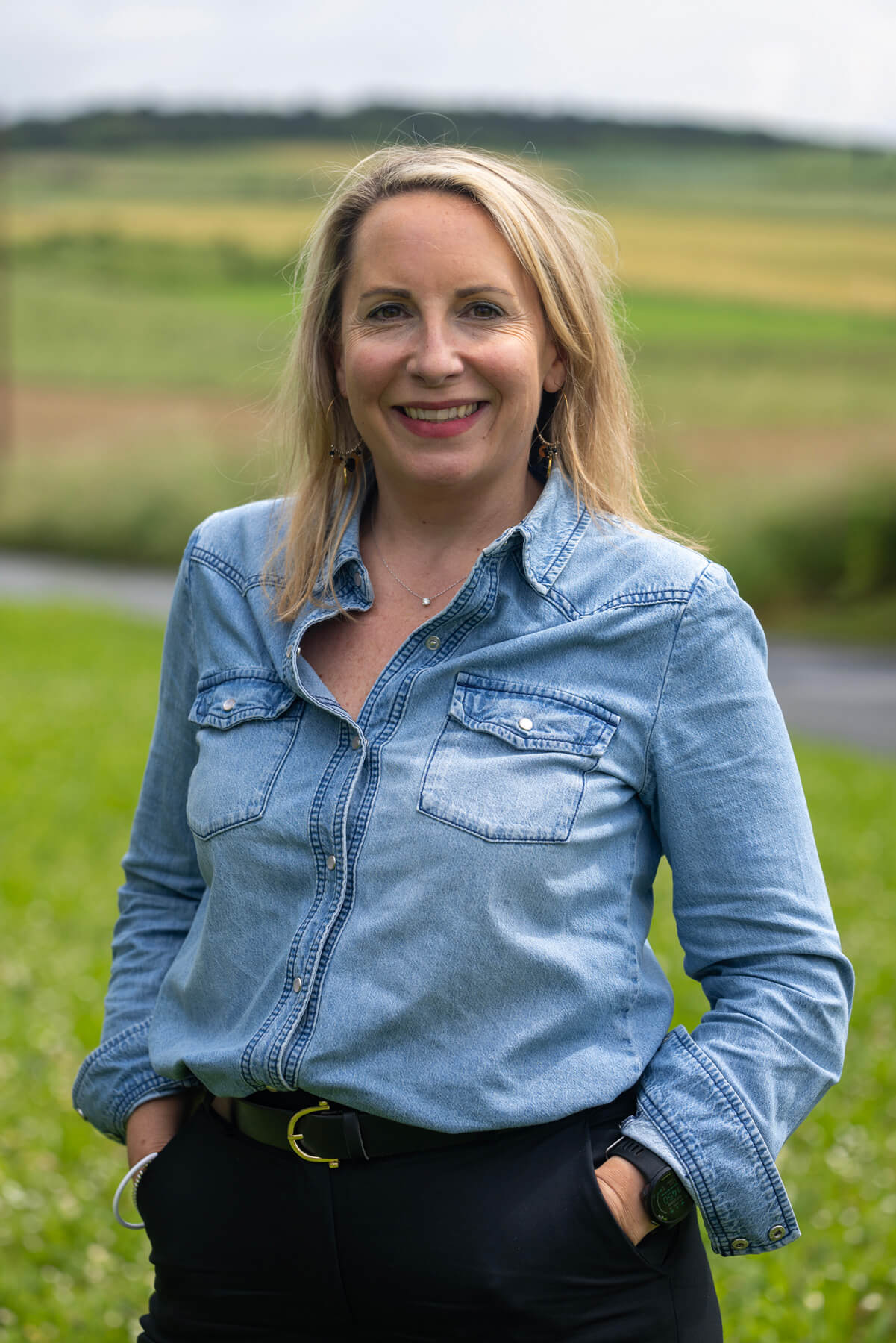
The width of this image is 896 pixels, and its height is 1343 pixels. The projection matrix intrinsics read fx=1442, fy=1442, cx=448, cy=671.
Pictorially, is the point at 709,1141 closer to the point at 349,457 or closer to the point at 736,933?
the point at 736,933

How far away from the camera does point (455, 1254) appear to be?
184 cm

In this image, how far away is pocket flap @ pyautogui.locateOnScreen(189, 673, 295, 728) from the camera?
2.08 m

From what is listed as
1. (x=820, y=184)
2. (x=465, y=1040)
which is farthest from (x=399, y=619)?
(x=820, y=184)

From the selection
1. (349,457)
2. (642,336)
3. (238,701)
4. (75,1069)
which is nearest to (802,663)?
(642,336)

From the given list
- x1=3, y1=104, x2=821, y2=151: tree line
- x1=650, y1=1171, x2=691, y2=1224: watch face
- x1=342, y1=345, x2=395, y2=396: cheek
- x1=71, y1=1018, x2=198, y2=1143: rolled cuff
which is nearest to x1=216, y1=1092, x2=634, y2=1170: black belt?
x1=650, y1=1171, x2=691, y2=1224: watch face

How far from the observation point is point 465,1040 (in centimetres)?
185

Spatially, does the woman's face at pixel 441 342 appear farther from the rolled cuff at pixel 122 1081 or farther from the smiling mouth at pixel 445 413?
the rolled cuff at pixel 122 1081

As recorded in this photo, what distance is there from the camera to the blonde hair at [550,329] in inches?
80.0

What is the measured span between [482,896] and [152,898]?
2.50 feet

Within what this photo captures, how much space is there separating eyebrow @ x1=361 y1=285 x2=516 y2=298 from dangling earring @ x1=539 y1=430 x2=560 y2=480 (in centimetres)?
24

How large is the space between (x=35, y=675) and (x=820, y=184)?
18.6 m

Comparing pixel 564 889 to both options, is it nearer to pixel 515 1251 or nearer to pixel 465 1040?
pixel 465 1040

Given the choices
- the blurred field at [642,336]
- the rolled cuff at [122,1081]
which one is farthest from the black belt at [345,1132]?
the blurred field at [642,336]

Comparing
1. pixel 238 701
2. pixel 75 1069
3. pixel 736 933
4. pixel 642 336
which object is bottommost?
pixel 75 1069
